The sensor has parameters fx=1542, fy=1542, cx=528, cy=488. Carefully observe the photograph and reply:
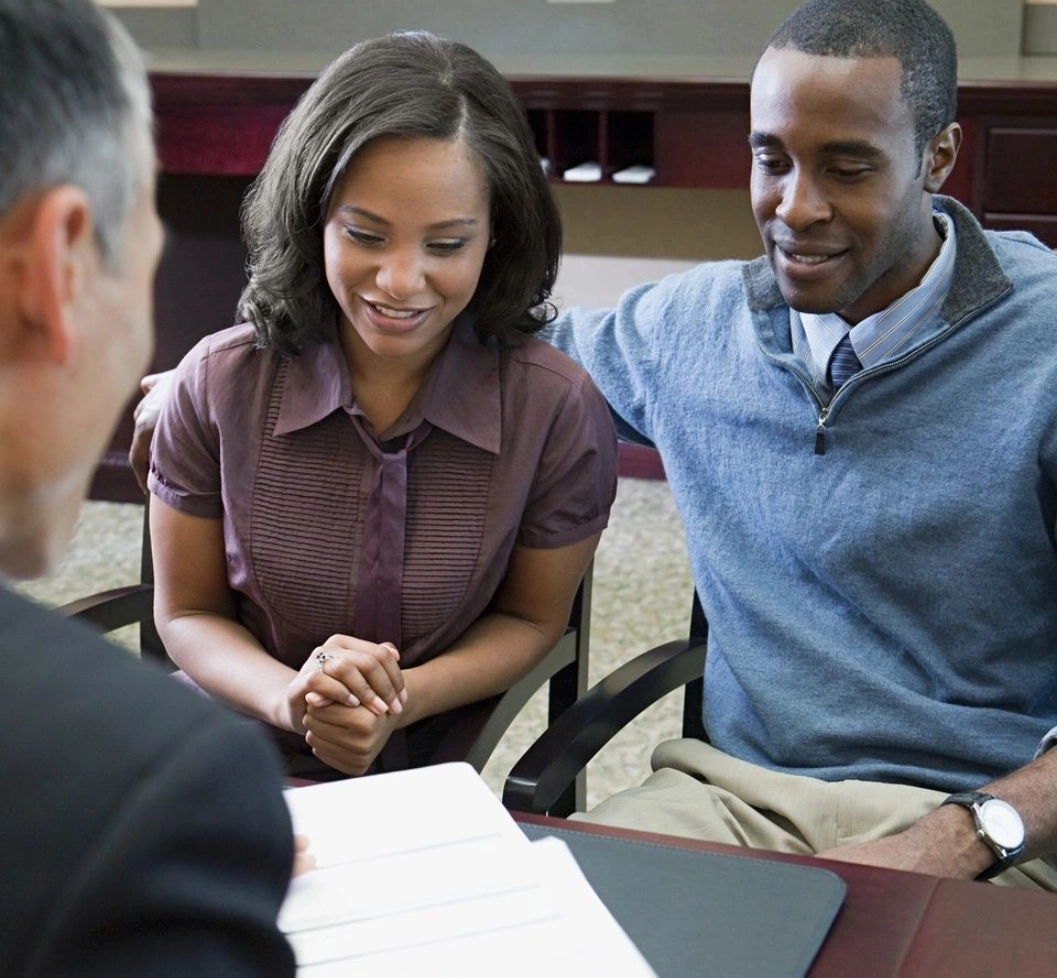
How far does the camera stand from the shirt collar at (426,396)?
4.79ft

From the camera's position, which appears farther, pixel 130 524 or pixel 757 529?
pixel 130 524

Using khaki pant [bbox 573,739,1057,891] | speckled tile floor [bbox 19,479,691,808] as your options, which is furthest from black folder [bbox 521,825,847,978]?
speckled tile floor [bbox 19,479,691,808]

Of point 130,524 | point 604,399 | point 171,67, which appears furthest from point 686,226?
point 604,399

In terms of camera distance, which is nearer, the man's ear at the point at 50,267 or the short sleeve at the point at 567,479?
the man's ear at the point at 50,267

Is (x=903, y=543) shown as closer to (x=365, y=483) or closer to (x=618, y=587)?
(x=365, y=483)

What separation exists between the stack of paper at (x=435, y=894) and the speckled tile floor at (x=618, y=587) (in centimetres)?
143

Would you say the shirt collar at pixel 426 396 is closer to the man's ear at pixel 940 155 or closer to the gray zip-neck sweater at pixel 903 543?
the gray zip-neck sweater at pixel 903 543

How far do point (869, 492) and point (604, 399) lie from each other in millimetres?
286

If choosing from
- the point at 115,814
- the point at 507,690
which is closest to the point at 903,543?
the point at 507,690

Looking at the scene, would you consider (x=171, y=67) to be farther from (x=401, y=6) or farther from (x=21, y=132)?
(x=21, y=132)

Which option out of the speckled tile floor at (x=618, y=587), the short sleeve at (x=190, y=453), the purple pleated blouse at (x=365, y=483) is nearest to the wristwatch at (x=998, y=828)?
the purple pleated blouse at (x=365, y=483)

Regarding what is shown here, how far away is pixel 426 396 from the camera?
4.81 feet

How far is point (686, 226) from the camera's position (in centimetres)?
364

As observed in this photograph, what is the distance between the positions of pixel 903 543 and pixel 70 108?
40.5 inches
